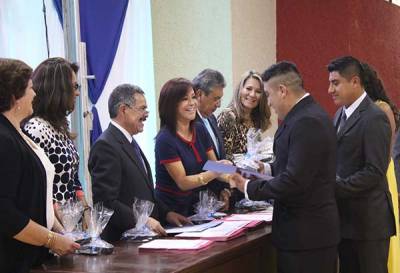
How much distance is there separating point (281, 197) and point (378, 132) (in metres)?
0.81

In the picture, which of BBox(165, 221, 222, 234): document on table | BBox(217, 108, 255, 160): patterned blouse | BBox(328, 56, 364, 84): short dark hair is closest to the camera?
BBox(165, 221, 222, 234): document on table

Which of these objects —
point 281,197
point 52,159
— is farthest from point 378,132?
point 52,159

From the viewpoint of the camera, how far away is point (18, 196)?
2328 millimetres

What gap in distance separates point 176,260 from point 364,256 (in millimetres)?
1271

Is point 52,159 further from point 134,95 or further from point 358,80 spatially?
point 358,80

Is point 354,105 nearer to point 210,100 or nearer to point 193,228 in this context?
point 210,100

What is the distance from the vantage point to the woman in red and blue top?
3.36 meters

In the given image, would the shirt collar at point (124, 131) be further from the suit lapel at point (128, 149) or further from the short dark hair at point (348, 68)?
the short dark hair at point (348, 68)

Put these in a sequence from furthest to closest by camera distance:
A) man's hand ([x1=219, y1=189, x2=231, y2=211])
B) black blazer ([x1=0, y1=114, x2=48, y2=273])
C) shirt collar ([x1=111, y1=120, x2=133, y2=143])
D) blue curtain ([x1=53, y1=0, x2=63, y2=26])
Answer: blue curtain ([x1=53, y1=0, x2=63, y2=26]) → man's hand ([x1=219, y1=189, x2=231, y2=211]) → shirt collar ([x1=111, y1=120, x2=133, y2=143]) → black blazer ([x1=0, y1=114, x2=48, y2=273])

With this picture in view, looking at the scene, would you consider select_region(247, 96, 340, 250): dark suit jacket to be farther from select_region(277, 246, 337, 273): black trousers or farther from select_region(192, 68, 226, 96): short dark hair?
select_region(192, 68, 226, 96): short dark hair

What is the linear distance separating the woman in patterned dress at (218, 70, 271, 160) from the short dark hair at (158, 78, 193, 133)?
67 cm

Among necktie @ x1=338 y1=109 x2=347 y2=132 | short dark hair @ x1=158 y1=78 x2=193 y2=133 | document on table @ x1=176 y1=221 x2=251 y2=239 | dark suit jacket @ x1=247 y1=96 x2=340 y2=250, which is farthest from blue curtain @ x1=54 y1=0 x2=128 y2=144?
dark suit jacket @ x1=247 y1=96 x2=340 y2=250

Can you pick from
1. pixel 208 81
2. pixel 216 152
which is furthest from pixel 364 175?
pixel 208 81

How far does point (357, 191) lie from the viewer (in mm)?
3180
